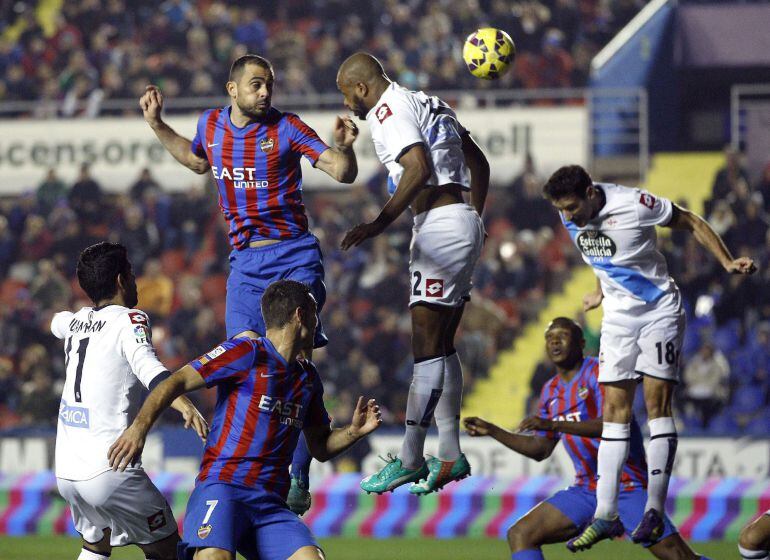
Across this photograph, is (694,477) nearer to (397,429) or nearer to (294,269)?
(397,429)

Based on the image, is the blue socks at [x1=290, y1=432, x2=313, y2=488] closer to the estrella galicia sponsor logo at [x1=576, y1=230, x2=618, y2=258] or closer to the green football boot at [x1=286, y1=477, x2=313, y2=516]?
the green football boot at [x1=286, y1=477, x2=313, y2=516]

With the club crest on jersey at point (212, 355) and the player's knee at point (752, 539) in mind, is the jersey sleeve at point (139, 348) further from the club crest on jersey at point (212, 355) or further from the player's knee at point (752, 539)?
the player's knee at point (752, 539)

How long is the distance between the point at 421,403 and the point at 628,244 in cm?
156

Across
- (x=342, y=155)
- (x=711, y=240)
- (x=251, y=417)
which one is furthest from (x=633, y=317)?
(x=251, y=417)

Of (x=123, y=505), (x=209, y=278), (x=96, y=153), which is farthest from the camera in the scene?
(x=96, y=153)

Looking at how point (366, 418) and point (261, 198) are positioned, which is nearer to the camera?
point (366, 418)

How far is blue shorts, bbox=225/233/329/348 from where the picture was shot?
289 inches

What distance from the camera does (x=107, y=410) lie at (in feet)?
21.5

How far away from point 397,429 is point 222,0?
1045cm

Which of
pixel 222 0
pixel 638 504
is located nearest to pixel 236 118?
pixel 638 504

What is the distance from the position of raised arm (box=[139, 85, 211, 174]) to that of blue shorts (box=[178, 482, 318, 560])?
218 centimetres

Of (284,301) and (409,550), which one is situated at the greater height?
(284,301)

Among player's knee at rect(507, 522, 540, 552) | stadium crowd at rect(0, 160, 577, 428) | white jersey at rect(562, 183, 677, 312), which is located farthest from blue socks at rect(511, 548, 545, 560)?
stadium crowd at rect(0, 160, 577, 428)

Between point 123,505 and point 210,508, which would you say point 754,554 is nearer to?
point 210,508
